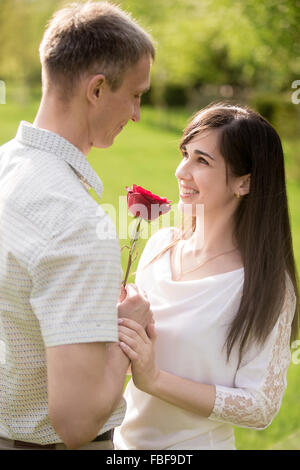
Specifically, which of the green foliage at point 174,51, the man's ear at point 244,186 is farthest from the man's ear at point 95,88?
the green foliage at point 174,51

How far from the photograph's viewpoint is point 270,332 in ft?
8.44

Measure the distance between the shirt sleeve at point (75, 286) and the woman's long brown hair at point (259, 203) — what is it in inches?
42.8

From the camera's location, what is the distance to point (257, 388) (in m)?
2.53

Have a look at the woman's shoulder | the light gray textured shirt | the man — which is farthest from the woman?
the light gray textured shirt

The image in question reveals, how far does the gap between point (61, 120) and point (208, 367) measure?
132 cm

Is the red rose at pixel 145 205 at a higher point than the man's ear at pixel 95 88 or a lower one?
lower

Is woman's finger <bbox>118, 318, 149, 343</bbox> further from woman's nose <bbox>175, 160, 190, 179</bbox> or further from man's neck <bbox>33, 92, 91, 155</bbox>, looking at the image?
woman's nose <bbox>175, 160, 190, 179</bbox>

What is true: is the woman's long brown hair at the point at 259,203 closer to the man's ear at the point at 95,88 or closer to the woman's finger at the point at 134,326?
the woman's finger at the point at 134,326

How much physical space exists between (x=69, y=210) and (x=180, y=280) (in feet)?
4.26

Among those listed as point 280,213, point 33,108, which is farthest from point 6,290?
point 33,108

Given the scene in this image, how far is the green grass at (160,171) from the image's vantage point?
4.77 metres

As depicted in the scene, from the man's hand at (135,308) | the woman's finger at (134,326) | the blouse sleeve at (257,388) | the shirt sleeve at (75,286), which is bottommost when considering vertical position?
the blouse sleeve at (257,388)

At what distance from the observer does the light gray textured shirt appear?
1648mm

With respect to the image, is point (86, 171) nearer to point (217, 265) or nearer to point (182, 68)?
point (217, 265)
